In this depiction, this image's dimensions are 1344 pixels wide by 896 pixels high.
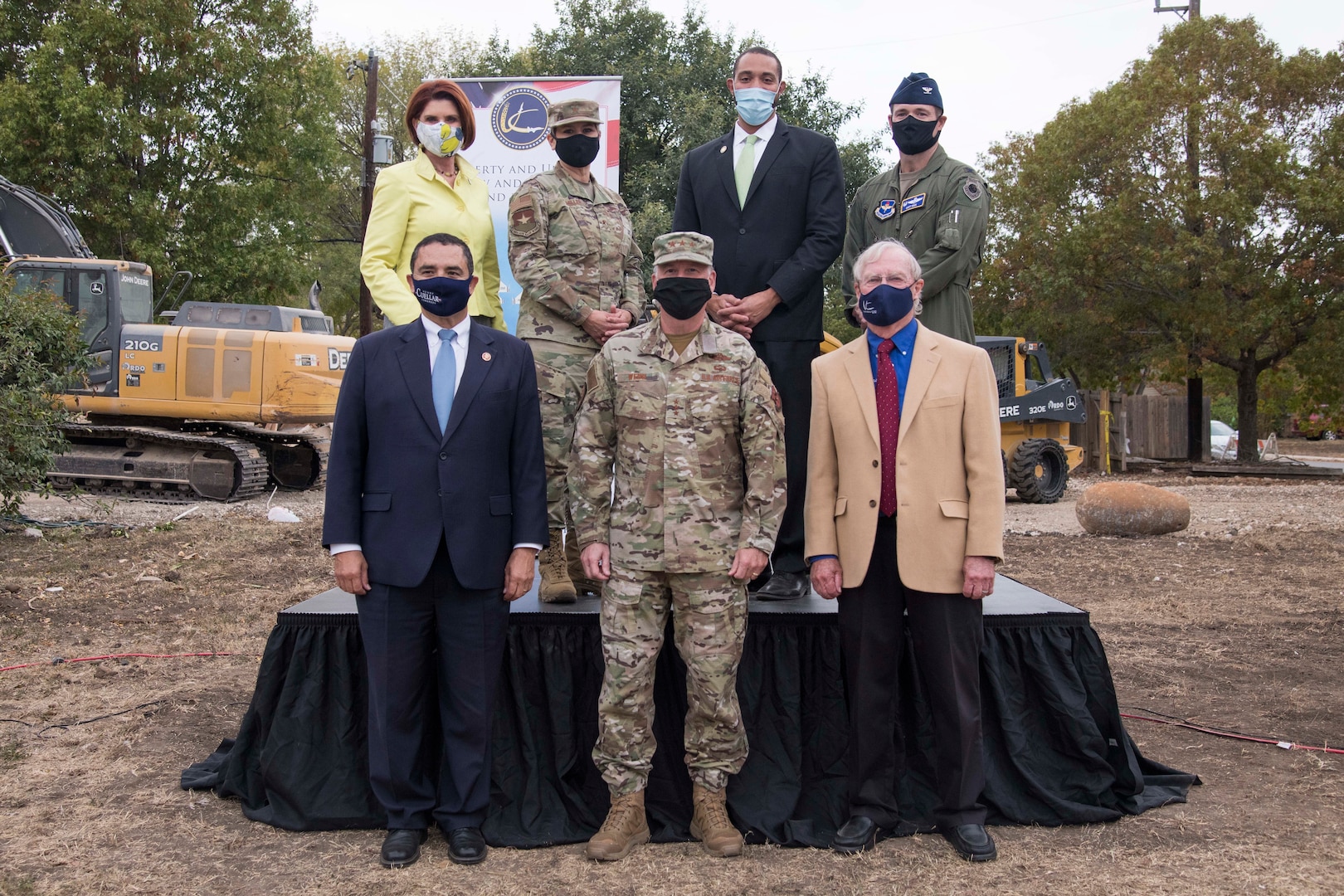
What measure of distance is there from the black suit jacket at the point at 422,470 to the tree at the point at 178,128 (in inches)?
730

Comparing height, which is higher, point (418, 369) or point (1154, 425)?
point (1154, 425)

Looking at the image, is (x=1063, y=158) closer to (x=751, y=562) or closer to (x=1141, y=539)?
(x=1141, y=539)

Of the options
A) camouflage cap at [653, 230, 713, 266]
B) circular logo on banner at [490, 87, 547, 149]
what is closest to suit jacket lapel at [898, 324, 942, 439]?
camouflage cap at [653, 230, 713, 266]

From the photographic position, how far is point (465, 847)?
353 cm

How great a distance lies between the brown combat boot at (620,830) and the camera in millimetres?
3529

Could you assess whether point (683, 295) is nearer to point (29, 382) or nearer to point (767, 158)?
point (767, 158)

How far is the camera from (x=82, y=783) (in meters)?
4.24

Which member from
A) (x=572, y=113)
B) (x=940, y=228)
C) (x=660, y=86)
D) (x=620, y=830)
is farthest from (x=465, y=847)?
(x=660, y=86)

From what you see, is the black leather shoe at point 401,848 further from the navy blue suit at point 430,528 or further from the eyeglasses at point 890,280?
the eyeglasses at point 890,280

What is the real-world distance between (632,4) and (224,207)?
863cm

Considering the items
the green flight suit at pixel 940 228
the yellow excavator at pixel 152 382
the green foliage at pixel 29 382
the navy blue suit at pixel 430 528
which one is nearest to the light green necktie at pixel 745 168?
the green flight suit at pixel 940 228

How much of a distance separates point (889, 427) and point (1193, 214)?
60.5 feet

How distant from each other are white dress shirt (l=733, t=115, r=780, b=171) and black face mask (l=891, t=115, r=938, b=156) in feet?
1.56

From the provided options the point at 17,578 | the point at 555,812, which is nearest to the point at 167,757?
the point at 555,812
